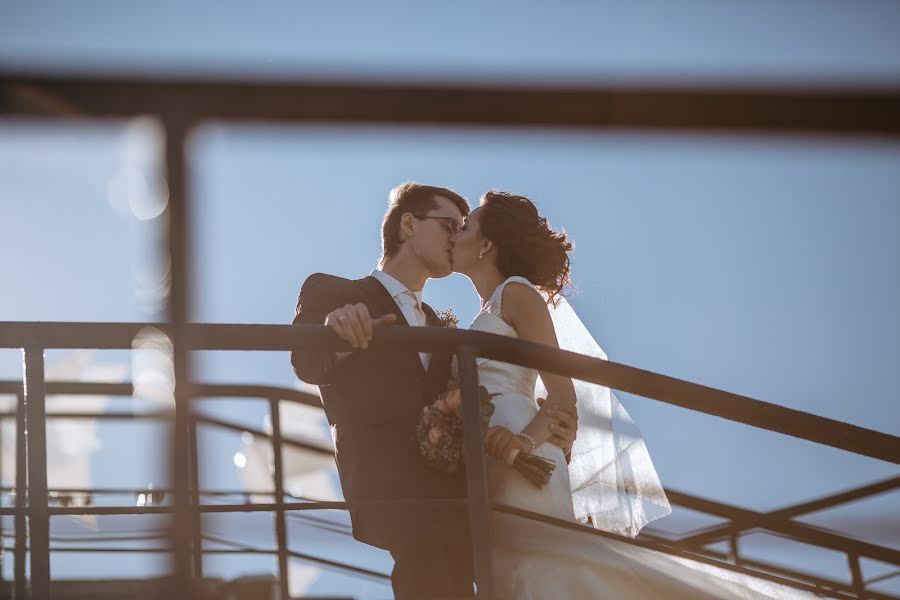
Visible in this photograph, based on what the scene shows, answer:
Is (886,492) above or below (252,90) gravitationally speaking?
above

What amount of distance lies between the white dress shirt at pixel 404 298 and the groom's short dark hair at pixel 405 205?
1.12 ft

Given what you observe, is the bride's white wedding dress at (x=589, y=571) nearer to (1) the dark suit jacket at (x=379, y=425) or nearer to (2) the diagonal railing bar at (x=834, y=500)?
(1) the dark suit jacket at (x=379, y=425)

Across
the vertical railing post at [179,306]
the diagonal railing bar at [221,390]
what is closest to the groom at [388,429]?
the diagonal railing bar at [221,390]

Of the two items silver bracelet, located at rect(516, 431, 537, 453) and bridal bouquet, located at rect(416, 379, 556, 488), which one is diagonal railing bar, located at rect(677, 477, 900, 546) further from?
bridal bouquet, located at rect(416, 379, 556, 488)

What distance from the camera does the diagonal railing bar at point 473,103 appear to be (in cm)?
80

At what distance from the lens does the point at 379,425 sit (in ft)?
10.9

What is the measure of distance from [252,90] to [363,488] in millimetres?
2533

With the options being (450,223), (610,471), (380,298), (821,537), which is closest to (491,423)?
(610,471)

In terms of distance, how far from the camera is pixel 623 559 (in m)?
3.13

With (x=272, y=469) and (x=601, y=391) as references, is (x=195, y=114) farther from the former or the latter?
(x=272, y=469)

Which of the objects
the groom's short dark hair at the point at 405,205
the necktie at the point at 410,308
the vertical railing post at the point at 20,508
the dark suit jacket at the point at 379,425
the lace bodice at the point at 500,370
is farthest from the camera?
the groom's short dark hair at the point at 405,205

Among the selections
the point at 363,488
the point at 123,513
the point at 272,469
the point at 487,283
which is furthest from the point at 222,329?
the point at 272,469

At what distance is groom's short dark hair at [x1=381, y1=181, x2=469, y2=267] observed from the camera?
14.3 feet

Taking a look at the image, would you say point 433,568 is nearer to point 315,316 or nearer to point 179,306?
point 315,316
